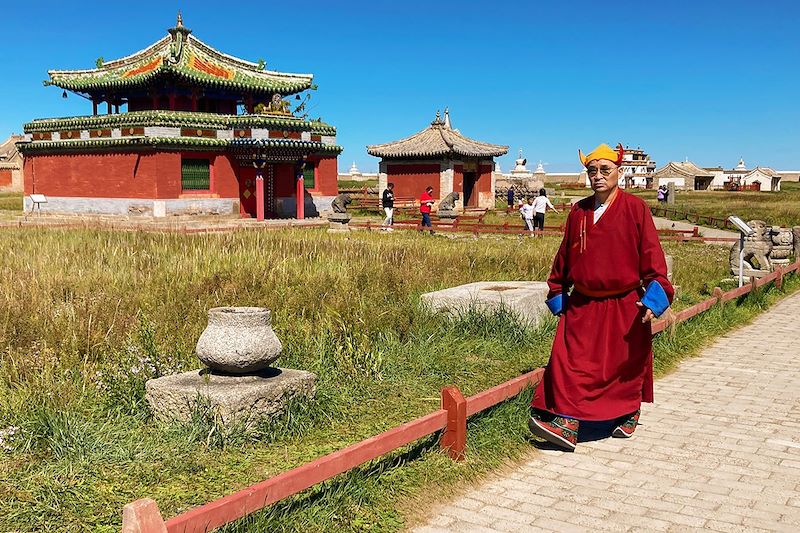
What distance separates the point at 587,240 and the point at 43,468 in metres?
3.57

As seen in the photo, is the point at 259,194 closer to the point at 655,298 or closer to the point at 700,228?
the point at 700,228

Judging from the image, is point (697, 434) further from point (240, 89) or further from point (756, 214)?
point (756, 214)

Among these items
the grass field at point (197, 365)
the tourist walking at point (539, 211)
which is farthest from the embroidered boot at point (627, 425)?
the tourist walking at point (539, 211)

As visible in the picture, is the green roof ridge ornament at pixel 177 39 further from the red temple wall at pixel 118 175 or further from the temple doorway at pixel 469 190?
the temple doorway at pixel 469 190

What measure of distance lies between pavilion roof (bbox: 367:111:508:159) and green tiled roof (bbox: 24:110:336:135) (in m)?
8.75

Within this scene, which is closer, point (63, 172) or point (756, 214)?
point (63, 172)

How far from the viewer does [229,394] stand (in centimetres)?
476

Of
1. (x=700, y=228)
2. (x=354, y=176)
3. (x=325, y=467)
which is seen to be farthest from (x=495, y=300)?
(x=354, y=176)

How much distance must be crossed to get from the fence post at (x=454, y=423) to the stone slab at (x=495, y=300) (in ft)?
10.4

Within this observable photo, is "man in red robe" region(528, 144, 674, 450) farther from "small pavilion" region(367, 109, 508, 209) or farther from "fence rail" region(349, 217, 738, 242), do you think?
"small pavilion" region(367, 109, 508, 209)

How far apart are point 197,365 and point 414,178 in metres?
33.2

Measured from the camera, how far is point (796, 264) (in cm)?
1472

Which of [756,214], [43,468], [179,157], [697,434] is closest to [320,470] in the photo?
[43,468]

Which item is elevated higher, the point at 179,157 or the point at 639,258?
the point at 179,157
